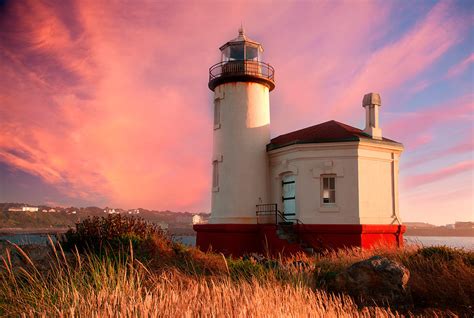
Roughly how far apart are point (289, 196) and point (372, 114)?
5.50 meters

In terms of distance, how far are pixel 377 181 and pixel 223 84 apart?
350 inches

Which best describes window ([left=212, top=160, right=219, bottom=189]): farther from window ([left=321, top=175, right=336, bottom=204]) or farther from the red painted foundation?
window ([left=321, top=175, right=336, bottom=204])

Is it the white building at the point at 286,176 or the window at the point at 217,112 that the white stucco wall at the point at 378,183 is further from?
the window at the point at 217,112

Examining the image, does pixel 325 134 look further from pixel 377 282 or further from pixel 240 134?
pixel 377 282

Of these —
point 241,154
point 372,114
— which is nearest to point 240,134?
point 241,154

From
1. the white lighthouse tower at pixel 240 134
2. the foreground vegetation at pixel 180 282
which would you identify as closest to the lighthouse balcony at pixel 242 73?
the white lighthouse tower at pixel 240 134

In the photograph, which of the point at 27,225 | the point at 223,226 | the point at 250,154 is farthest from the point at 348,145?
the point at 27,225

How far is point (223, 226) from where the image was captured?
21344mm

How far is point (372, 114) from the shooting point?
21.0 meters

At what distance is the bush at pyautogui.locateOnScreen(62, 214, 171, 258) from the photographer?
1236 cm

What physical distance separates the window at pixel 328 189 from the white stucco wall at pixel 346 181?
0.22 meters

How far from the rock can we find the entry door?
36.1 ft

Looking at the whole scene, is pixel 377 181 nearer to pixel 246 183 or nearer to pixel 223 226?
pixel 246 183

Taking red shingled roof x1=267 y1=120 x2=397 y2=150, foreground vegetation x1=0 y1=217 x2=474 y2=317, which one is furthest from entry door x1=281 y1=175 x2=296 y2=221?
foreground vegetation x1=0 y1=217 x2=474 y2=317
